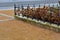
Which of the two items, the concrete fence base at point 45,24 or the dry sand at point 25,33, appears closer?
the dry sand at point 25,33

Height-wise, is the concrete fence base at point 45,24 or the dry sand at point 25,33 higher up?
the concrete fence base at point 45,24

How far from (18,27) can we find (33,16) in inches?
48.8

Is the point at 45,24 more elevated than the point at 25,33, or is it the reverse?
the point at 45,24

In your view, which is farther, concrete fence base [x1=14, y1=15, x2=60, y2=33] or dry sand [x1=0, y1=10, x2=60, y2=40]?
A: concrete fence base [x1=14, y1=15, x2=60, y2=33]

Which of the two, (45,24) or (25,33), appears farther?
(45,24)

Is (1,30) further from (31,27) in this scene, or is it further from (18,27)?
(31,27)

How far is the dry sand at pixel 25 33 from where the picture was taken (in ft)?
21.7

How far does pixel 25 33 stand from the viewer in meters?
7.21

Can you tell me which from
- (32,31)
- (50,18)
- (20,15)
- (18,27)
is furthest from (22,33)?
(20,15)

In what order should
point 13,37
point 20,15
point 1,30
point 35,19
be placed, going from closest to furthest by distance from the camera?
point 13,37, point 1,30, point 35,19, point 20,15

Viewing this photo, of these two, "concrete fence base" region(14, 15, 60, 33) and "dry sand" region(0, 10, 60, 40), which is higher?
"concrete fence base" region(14, 15, 60, 33)

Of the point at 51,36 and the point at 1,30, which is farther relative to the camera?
the point at 1,30

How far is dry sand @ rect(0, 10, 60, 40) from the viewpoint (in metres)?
6.62

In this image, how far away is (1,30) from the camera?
7719 mm
